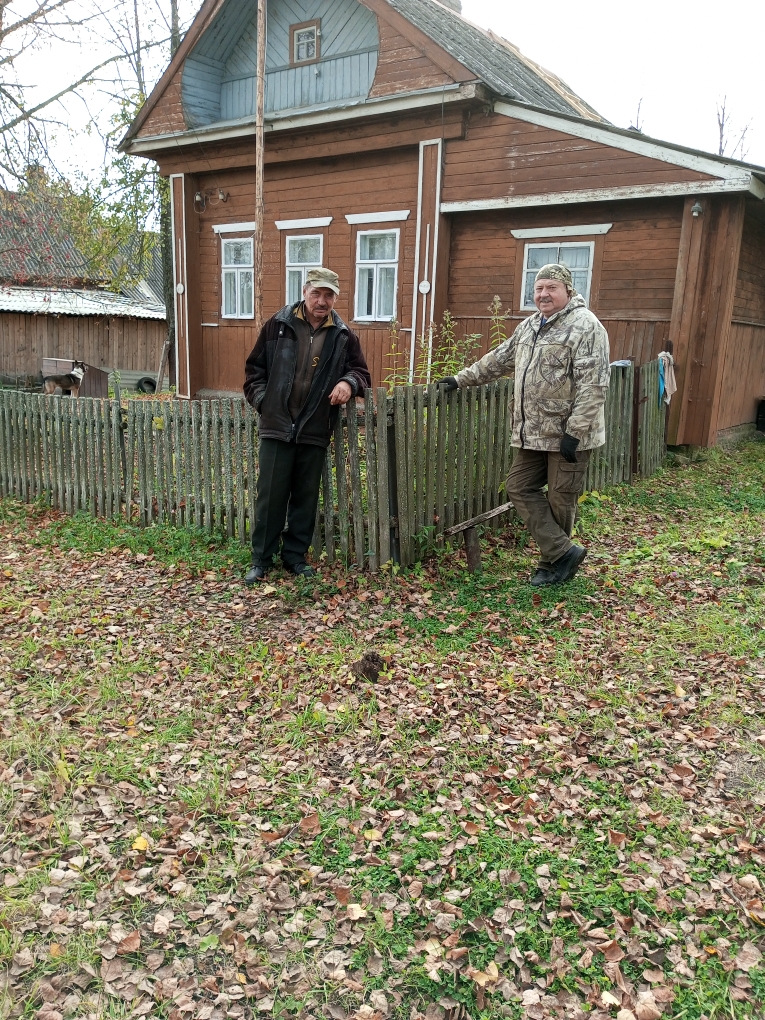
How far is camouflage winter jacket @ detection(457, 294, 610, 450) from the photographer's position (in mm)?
5211

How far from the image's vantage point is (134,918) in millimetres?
2873

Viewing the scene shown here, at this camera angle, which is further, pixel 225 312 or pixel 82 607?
pixel 225 312

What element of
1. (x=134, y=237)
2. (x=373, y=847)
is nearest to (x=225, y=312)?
(x=134, y=237)

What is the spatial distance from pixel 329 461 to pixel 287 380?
785 mm

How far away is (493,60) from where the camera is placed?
13289 mm

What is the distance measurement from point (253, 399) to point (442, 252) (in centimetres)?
738

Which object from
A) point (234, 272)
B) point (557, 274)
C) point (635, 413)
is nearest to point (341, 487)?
point (557, 274)

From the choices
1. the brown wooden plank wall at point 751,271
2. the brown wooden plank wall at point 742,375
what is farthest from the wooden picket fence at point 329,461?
the brown wooden plank wall at point 751,271

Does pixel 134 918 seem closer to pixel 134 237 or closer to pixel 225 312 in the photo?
pixel 225 312

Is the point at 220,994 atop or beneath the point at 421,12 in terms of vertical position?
beneath

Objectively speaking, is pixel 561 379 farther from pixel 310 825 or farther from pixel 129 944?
pixel 129 944

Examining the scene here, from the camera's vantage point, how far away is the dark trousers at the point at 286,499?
578 centimetres

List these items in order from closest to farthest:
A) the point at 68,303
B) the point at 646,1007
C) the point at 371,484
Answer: the point at 646,1007, the point at 371,484, the point at 68,303

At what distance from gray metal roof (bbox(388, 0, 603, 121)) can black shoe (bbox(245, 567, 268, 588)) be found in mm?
8070
